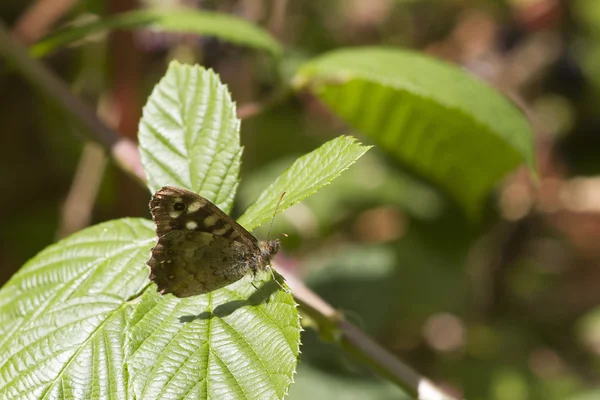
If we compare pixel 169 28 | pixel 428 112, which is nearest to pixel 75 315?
pixel 169 28

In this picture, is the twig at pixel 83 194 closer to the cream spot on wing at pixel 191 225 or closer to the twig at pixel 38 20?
the twig at pixel 38 20

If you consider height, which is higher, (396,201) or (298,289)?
(396,201)

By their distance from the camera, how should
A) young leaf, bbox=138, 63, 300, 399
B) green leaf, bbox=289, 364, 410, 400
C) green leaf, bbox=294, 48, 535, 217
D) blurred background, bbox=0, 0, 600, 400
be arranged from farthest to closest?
blurred background, bbox=0, 0, 600, 400
green leaf, bbox=289, 364, 410, 400
green leaf, bbox=294, 48, 535, 217
young leaf, bbox=138, 63, 300, 399

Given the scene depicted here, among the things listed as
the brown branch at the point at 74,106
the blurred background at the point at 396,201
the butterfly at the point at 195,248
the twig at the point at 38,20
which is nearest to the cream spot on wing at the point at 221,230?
the butterfly at the point at 195,248

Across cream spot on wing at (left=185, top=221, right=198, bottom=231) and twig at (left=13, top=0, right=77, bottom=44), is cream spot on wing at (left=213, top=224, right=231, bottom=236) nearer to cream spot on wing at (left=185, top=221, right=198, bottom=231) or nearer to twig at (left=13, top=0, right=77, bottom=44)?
cream spot on wing at (left=185, top=221, right=198, bottom=231)

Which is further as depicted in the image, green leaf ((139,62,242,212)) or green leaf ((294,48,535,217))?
green leaf ((294,48,535,217))

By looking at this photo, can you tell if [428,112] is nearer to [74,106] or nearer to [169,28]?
[169,28]

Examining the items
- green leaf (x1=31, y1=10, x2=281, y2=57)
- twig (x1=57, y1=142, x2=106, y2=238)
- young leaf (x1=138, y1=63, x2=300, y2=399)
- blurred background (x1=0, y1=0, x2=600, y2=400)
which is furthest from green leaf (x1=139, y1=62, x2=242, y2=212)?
twig (x1=57, y1=142, x2=106, y2=238)
